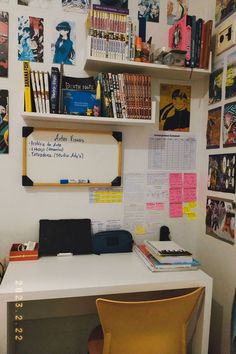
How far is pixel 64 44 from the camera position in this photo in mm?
1665

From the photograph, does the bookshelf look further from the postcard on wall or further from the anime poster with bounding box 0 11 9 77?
the postcard on wall

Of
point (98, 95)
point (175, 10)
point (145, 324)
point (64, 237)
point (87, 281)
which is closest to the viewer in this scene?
point (145, 324)

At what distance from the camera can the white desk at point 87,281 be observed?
120 cm

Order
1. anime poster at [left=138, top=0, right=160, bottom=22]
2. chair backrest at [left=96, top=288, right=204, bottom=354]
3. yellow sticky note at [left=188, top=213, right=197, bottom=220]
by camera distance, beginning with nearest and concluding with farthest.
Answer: chair backrest at [left=96, top=288, right=204, bottom=354]
anime poster at [left=138, top=0, right=160, bottom=22]
yellow sticky note at [left=188, top=213, right=197, bottom=220]

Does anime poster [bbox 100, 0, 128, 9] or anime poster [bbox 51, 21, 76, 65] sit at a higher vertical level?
anime poster [bbox 100, 0, 128, 9]

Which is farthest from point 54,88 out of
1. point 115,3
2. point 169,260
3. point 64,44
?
point 169,260

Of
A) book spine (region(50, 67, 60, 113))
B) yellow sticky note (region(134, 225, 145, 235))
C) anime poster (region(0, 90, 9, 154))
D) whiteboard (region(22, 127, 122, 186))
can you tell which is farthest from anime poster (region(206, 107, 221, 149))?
anime poster (region(0, 90, 9, 154))

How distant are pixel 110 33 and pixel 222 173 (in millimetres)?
991

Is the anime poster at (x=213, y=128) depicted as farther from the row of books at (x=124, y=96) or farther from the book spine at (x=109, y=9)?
the book spine at (x=109, y=9)

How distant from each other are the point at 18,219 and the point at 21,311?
21.5 inches

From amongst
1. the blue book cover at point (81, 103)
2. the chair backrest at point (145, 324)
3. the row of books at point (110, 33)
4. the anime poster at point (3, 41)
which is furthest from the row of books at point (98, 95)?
the chair backrest at point (145, 324)

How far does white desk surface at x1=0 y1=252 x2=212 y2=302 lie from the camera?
122 cm

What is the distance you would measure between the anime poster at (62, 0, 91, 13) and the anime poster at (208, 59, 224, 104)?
2.76ft

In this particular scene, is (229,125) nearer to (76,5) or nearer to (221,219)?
(221,219)
